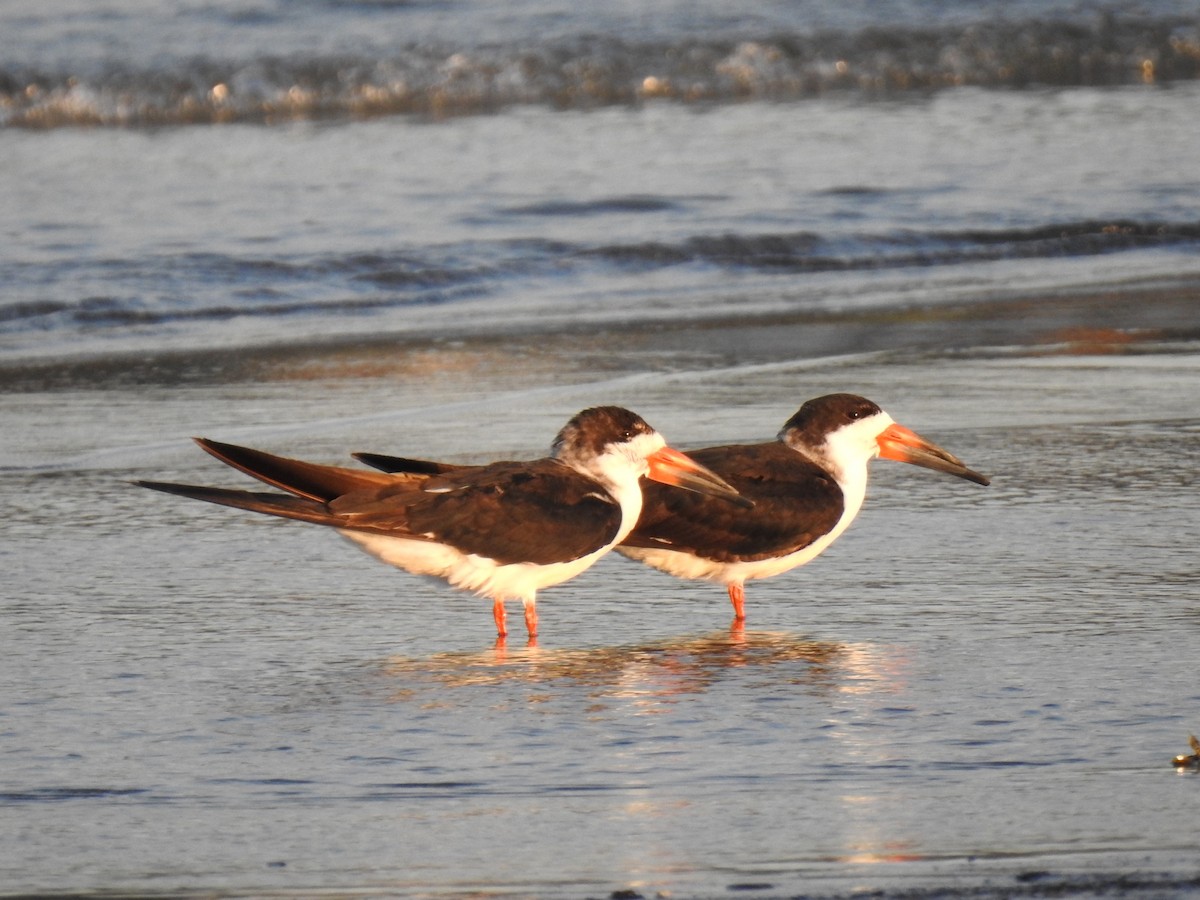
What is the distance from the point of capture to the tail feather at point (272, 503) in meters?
4.35

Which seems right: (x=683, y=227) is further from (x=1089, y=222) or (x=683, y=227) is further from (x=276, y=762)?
(x=276, y=762)

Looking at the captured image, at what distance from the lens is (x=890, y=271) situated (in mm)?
11062

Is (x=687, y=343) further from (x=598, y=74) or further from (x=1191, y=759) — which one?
(x=598, y=74)

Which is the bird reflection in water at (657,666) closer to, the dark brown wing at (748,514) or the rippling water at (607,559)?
the rippling water at (607,559)

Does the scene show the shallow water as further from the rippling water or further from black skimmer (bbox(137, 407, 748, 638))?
black skimmer (bbox(137, 407, 748, 638))

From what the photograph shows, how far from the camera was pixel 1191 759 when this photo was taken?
3578 mm

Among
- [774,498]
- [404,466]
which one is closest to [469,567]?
[404,466]

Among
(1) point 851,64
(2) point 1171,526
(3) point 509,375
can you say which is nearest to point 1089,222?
(3) point 509,375

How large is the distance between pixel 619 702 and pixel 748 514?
94cm

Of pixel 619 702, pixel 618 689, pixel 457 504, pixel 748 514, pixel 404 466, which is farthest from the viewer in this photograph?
pixel 748 514

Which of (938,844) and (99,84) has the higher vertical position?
(99,84)

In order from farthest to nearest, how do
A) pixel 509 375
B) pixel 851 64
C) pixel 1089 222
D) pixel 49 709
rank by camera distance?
pixel 851 64 < pixel 1089 222 < pixel 509 375 < pixel 49 709

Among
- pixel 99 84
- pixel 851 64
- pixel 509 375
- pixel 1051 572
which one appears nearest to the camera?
pixel 1051 572

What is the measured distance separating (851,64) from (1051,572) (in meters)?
15.4
